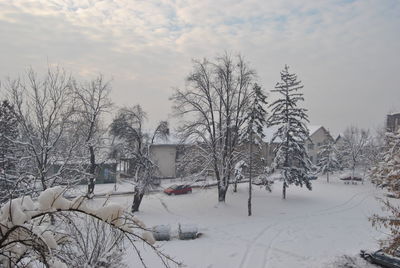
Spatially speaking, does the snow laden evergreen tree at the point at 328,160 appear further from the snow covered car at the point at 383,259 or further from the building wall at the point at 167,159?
the snow covered car at the point at 383,259

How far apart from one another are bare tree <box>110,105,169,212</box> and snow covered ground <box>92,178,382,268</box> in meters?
2.36

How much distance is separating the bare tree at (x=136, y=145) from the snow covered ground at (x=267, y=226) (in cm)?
236

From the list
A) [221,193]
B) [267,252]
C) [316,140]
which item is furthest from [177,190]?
[316,140]

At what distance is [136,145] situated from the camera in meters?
22.2

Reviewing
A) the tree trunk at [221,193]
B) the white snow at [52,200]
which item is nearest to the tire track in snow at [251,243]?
the tree trunk at [221,193]

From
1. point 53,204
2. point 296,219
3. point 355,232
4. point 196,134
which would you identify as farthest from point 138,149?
point 53,204

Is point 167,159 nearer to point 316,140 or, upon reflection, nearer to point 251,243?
point 251,243

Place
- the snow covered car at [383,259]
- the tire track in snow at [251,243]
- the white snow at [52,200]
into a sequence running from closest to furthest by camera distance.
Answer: the white snow at [52,200] → the snow covered car at [383,259] → the tire track in snow at [251,243]

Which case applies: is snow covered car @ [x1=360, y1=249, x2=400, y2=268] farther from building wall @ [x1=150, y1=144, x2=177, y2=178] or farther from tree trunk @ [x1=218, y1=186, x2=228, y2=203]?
building wall @ [x1=150, y1=144, x2=177, y2=178]

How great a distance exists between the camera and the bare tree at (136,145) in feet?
68.8

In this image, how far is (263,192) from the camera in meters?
29.0

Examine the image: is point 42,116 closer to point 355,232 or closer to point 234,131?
point 234,131

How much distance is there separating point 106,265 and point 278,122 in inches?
856

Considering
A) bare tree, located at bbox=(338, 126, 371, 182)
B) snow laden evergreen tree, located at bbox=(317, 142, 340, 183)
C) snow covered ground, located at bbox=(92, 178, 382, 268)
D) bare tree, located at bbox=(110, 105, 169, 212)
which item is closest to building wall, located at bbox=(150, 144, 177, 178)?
snow covered ground, located at bbox=(92, 178, 382, 268)
